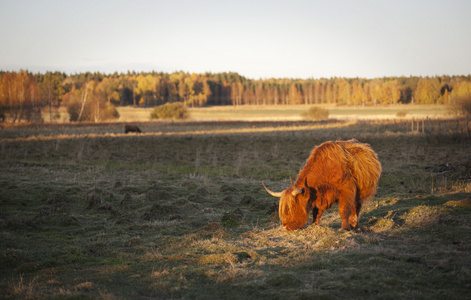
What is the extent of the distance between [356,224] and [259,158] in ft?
54.5

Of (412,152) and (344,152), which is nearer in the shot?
(344,152)

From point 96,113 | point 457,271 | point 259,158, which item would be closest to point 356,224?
point 457,271

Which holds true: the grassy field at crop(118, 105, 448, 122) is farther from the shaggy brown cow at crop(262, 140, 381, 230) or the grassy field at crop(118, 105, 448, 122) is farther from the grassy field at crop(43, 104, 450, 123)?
the shaggy brown cow at crop(262, 140, 381, 230)

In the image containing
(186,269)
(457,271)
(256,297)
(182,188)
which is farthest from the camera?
(182,188)

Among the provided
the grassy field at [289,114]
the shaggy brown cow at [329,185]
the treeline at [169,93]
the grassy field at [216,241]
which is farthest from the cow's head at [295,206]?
the grassy field at [289,114]

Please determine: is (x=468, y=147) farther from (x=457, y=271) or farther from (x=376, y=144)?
(x=457, y=271)

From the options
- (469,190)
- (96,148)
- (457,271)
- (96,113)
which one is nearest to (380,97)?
(96,113)

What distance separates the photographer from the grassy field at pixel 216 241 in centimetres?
560

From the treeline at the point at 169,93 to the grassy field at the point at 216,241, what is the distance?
4614 cm

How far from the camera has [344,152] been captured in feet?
28.6

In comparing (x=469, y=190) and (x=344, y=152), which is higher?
(x=344, y=152)

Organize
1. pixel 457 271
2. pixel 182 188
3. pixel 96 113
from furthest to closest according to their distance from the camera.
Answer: pixel 96 113
pixel 182 188
pixel 457 271

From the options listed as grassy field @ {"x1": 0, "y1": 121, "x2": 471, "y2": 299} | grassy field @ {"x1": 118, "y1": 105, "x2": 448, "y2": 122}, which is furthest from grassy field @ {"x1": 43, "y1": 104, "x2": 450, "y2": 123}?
grassy field @ {"x1": 0, "y1": 121, "x2": 471, "y2": 299}

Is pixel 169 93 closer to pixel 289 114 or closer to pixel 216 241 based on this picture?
pixel 289 114
